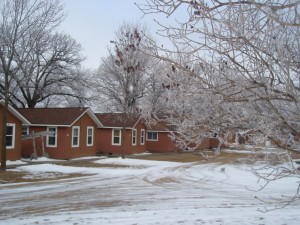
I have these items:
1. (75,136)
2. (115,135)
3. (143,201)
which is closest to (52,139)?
(75,136)

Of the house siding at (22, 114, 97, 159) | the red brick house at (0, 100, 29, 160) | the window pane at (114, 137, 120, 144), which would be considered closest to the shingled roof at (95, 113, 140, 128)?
the window pane at (114, 137, 120, 144)

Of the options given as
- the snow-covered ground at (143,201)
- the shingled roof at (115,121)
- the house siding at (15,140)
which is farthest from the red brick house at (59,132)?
the snow-covered ground at (143,201)

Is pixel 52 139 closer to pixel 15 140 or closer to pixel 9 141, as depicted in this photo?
pixel 15 140

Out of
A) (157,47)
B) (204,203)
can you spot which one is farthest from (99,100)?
(157,47)

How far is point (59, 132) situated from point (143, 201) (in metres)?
19.0

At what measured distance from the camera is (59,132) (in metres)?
30.0

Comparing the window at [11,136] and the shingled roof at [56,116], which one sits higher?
the shingled roof at [56,116]

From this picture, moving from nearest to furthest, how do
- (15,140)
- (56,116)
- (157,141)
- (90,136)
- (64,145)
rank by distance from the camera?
1. (15,140)
2. (64,145)
3. (56,116)
4. (90,136)
5. (157,141)

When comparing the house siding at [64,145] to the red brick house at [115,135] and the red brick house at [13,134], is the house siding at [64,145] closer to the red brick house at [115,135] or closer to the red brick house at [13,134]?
the red brick house at [13,134]

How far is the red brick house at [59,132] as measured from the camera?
97.8 ft

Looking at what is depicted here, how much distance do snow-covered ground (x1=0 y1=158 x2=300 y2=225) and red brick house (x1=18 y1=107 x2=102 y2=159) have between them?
33.3 ft

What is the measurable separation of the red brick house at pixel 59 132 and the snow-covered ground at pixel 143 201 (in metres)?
10.2

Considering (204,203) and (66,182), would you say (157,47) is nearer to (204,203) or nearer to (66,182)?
(204,203)

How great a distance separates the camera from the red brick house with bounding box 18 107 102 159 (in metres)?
29.8
